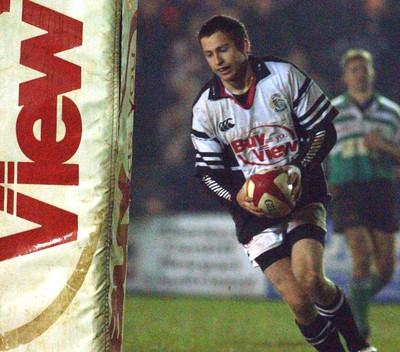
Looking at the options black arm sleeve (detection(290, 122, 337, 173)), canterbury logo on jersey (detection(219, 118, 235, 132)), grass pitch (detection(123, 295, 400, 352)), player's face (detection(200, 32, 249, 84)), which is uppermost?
player's face (detection(200, 32, 249, 84))

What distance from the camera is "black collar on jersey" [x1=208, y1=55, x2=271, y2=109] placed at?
206 inches

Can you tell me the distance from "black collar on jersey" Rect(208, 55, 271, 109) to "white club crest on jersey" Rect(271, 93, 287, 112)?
0.41 ft

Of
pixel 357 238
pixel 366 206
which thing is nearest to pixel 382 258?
pixel 357 238

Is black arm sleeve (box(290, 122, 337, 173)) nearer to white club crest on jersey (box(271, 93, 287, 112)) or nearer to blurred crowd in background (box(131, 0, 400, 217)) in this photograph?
white club crest on jersey (box(271, 93, 287, 112))

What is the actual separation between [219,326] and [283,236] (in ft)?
10.8

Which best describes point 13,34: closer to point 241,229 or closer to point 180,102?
point 241,229

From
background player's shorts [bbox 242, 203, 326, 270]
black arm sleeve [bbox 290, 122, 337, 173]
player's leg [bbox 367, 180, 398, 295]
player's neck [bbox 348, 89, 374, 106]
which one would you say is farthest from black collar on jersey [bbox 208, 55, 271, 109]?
player's neck [bbox 348, 89, 374, 106]

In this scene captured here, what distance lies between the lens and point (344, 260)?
1117 centimetres

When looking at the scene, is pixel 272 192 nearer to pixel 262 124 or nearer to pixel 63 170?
pixel 262 124

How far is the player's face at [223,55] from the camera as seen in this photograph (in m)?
5.18

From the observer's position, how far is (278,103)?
5.20 meters

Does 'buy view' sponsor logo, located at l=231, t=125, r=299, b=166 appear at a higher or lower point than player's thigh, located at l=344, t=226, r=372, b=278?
higher

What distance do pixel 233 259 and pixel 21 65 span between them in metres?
7.44

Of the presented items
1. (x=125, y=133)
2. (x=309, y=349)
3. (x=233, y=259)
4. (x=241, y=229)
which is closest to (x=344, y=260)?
(x=233, y=259)
